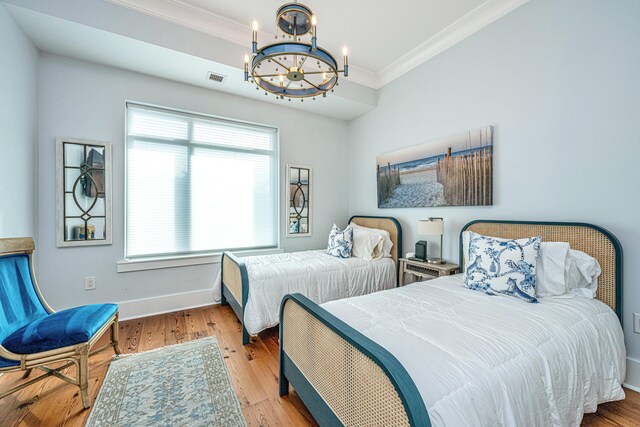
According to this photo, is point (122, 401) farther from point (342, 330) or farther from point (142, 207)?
point (142, 207)

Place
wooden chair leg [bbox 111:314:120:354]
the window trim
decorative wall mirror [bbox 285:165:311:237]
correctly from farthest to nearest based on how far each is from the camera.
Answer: decorative wall mirror [bbox 285:165:311:237]
the window trim
wooden chair leg [bbox 111:314:120:354]

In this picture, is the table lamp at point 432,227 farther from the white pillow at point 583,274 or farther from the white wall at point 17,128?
the white wall at point 17,128

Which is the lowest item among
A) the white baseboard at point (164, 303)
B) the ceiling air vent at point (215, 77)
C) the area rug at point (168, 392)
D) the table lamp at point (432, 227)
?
the area rug at point (168, 392)

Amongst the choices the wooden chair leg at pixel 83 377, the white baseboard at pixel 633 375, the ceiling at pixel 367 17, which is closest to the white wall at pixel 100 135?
the ceiling at pixel 367 17

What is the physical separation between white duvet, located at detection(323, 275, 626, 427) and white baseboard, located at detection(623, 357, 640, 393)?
0.30 meters

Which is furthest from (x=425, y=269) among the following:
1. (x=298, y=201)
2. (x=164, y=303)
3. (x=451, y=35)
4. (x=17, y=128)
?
(x=17, y=128)

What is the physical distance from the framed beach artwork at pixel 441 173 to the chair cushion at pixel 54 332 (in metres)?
3.23

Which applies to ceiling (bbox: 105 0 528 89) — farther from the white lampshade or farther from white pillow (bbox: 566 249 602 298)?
white pillow (bbox: 566 249 602 298)

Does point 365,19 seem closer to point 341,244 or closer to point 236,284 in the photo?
point 341,244

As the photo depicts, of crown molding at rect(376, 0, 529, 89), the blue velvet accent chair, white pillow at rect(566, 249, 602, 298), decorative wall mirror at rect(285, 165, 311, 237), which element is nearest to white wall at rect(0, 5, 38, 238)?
the blue velvet accent chair

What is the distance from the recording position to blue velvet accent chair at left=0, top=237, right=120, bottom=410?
1521 millimetres

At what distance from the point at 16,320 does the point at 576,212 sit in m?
4.03

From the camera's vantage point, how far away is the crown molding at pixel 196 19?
7.91ft

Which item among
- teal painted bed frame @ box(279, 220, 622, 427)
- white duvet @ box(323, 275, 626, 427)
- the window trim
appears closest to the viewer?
teal painted bed frame @ box(279, 220, 622, 427)
